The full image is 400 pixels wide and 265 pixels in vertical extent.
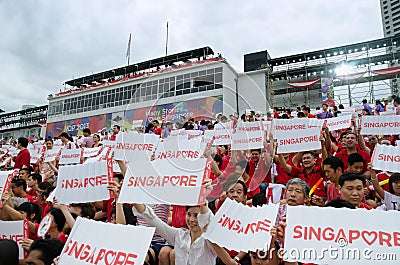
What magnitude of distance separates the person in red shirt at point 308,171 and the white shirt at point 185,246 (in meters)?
2.03

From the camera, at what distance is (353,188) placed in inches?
118

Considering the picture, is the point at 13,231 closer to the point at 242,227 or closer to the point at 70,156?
the point at 242,227

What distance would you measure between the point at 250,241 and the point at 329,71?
23885mm

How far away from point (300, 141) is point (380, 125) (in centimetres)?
165

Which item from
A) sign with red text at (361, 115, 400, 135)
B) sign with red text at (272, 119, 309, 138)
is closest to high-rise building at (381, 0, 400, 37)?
sign with red text at (361, 115, 400, 135)

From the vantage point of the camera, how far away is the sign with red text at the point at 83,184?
323cm

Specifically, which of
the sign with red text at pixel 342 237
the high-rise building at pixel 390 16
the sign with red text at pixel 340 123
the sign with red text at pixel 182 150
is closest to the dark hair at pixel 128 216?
the sign with red text at pixel 182 150

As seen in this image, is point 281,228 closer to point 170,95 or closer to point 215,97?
point 215,97

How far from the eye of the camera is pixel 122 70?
32875 mm

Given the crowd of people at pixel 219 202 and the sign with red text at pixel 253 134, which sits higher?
the sign with red text at pixel 253 134

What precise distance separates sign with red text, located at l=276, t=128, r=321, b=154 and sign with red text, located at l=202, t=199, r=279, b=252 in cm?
264

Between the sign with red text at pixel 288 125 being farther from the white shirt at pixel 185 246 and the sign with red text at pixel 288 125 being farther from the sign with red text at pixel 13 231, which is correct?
the sign with red text at pixel 13 231

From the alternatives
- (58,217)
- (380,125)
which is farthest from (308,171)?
(58,217)

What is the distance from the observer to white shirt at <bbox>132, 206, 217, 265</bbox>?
2760 mm
